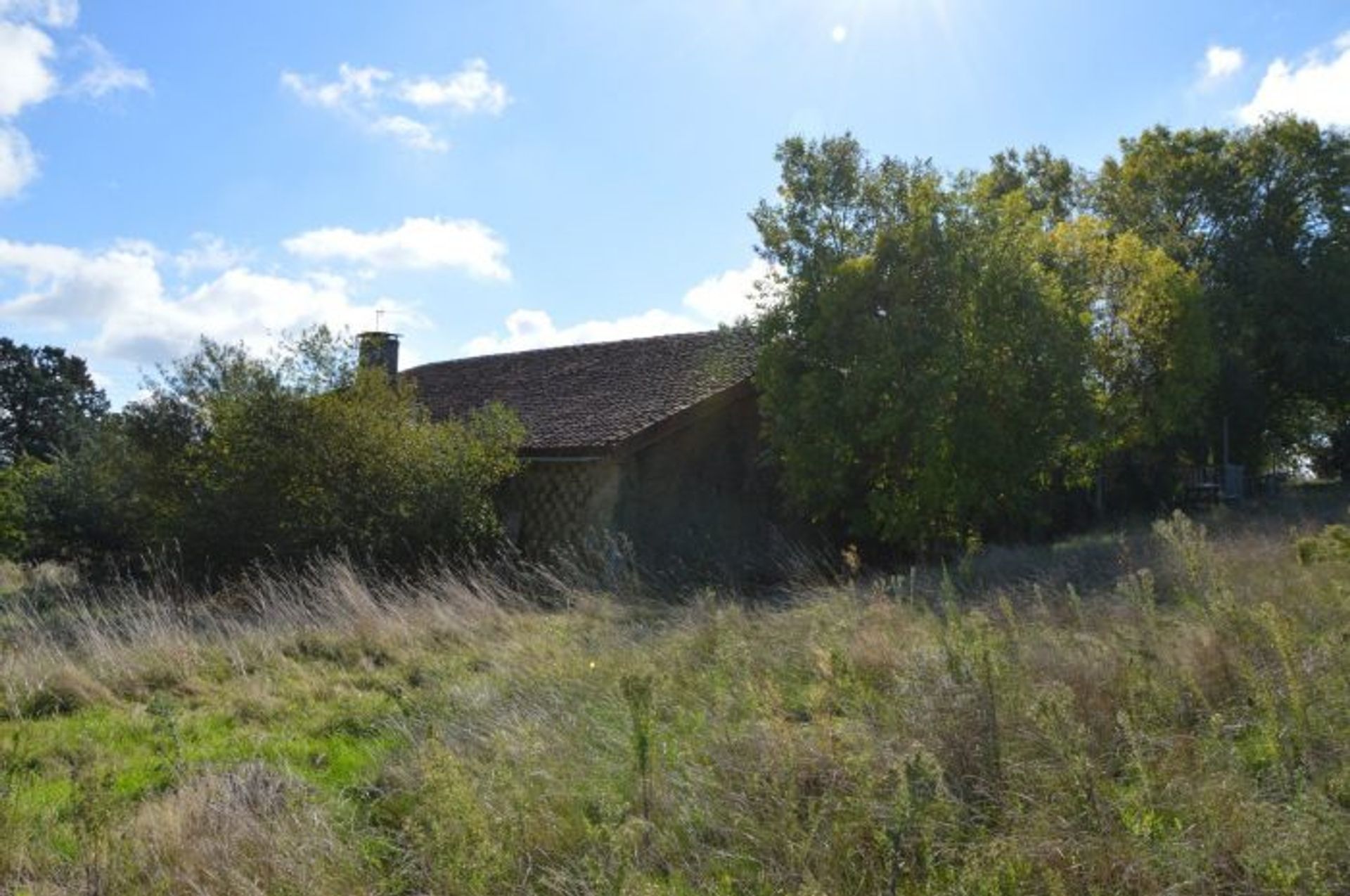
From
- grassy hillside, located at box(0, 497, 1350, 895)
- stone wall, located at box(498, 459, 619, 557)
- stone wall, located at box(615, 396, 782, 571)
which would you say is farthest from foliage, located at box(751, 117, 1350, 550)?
grassy hillside, located at box(0, 497, 1350, 895)

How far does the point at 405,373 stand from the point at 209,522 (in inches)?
430

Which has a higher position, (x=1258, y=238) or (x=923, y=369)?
(x=1258, y=238)

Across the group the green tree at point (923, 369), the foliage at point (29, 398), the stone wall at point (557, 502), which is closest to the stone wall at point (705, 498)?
the stone wall at point (557, 502)

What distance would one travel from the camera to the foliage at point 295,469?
1386cm

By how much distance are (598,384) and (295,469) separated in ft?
21.3

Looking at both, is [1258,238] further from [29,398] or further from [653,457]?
[29,398]

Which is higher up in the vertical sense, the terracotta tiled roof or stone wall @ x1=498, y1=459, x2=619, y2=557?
the terracotta tiled roof

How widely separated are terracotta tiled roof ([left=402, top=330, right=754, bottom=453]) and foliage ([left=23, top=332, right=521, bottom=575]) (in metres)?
2.08

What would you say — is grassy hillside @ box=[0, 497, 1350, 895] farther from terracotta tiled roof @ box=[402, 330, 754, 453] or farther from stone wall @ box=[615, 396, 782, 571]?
terracotta tiled roof @ box=[402, 330, 754, 453]

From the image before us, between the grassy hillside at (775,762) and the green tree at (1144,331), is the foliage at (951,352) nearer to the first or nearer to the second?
the green tree at (1144,331)

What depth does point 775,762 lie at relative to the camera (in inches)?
177

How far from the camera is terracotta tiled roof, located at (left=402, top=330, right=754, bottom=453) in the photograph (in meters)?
16.6

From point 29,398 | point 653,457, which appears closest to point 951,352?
point 653,457

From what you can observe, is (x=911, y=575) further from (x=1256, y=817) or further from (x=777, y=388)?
(x=777, y=388)
